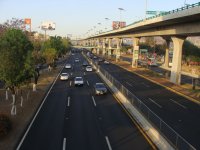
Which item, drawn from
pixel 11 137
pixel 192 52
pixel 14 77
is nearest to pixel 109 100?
pixel 14 77

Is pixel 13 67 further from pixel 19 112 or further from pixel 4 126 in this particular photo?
pixel 4 126

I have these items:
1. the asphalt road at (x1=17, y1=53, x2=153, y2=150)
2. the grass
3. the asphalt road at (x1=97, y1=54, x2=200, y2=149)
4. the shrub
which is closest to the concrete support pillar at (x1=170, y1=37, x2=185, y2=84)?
the asphalt road at (x1=97, y1=54, x2=200, y2=149)

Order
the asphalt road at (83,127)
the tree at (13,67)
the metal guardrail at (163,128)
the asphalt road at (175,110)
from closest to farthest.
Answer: the metal guardrail at (163,128), the asphalt road at (83,127), the asphalt road at (175,110), the tree at (13,67)

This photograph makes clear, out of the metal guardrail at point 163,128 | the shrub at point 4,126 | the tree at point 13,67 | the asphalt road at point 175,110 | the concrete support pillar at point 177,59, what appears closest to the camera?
the metal guardrail at point 163,128

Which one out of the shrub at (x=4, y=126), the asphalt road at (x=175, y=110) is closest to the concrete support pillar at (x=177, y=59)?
the asphalt road at (x=175, y=110)

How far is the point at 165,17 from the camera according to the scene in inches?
1619

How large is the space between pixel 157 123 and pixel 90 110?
838cm

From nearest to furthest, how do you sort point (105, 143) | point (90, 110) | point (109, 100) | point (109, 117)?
point (105, 143) → point (109, 117) → point (90, 110) → point (109, 100)

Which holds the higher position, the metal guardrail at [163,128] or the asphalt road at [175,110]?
the metal guardrail at [163,128]

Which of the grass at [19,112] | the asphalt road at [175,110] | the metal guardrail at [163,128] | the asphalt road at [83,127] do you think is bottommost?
the asphalt road at [175,110]

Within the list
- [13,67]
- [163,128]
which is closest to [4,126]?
[13,67]

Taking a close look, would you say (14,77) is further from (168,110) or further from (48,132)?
(168,110)

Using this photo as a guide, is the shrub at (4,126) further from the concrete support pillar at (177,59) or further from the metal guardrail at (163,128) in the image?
the concrete support pillar at (177,59)

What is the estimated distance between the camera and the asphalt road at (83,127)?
19281 mm
